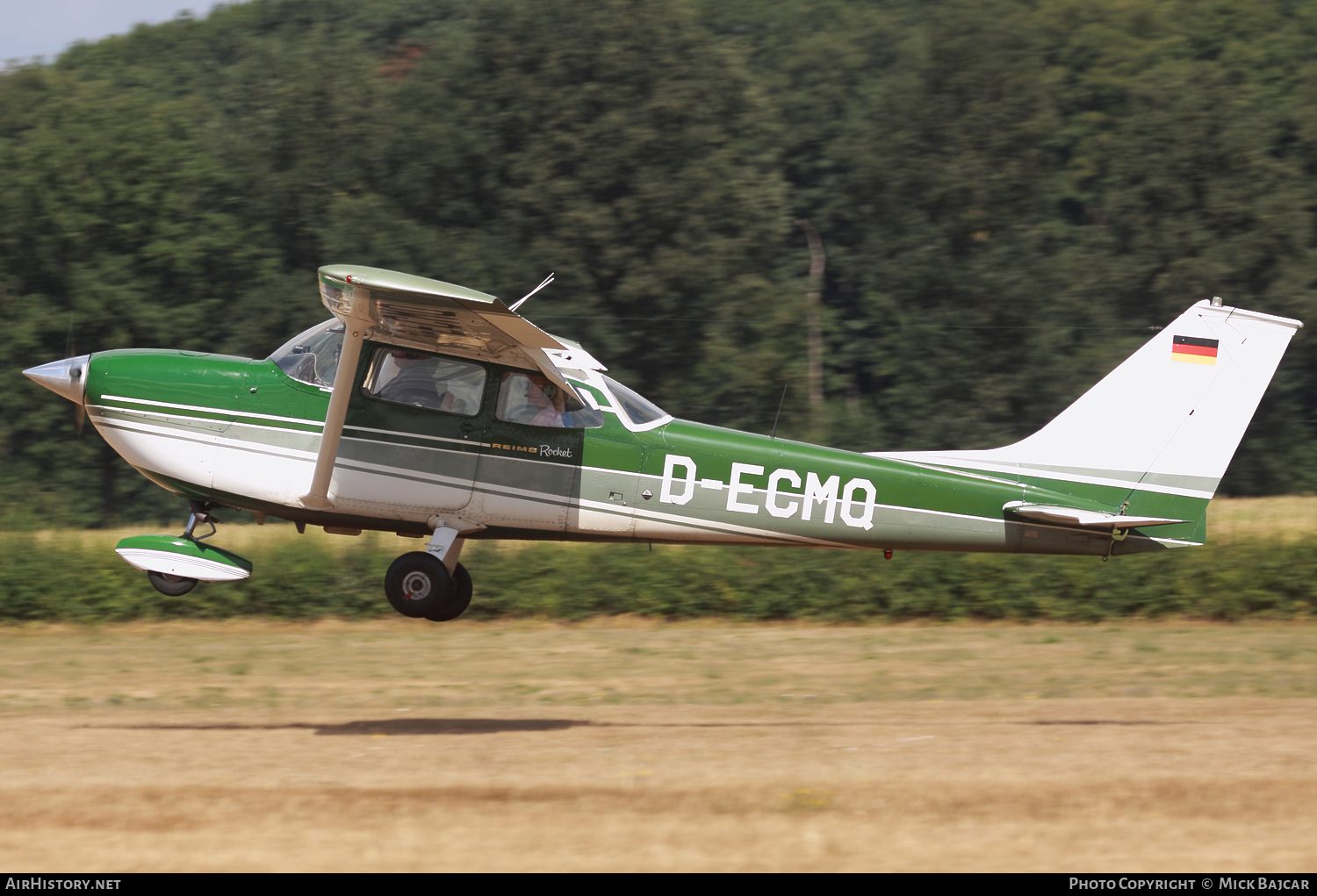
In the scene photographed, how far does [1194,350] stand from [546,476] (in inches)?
187

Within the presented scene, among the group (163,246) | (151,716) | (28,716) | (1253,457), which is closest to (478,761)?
(151,716)

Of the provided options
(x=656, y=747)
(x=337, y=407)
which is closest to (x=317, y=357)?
(x=337, y=407)

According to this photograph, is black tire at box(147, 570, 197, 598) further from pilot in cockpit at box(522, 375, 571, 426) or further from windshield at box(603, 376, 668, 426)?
windshield at box(603, 376, 668, 426)

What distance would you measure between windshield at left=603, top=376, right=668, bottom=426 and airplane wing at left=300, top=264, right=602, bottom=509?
217 millimetres

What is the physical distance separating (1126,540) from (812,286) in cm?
3119

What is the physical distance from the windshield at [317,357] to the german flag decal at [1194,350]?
603cm

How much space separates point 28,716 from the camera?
15.5m

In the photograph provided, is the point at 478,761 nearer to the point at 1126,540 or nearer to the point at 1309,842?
the point at 1126,540

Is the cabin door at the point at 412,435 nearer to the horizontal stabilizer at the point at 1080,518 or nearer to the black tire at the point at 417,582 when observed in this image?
the black tire at the point at 417,582

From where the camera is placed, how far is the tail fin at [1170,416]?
33.1ft

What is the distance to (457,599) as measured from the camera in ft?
34.7

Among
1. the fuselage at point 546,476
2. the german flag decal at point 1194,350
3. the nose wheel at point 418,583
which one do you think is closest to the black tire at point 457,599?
the nose wheel at point 418,583

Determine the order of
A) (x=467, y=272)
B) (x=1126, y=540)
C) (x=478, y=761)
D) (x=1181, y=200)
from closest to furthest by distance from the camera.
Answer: (x=1126, y=540) → (x=478, y=761) → (x=467, y=272) → (x=1181, y=200)
